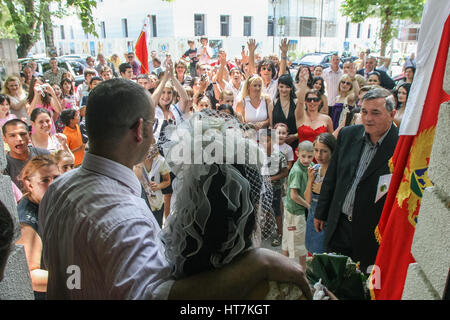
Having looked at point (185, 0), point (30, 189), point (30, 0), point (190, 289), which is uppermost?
point (185, 0)

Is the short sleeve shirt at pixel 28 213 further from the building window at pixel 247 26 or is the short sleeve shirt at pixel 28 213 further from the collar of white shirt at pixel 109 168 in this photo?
the building window at pixel 247 26

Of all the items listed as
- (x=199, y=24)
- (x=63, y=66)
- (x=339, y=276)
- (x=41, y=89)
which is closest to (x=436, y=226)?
(x=339, y=276)

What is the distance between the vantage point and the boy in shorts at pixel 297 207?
3.89m

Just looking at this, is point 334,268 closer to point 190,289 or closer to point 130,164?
point 190,289

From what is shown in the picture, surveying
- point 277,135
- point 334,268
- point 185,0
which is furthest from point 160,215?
point 185,0

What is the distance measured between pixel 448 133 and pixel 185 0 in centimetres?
2714

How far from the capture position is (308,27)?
33.4m

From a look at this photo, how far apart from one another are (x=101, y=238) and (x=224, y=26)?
97.5 feet

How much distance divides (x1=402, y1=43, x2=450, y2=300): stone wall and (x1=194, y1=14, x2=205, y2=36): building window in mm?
27505

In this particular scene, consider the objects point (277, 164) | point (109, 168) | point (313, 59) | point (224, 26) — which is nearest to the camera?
point (109, 168)

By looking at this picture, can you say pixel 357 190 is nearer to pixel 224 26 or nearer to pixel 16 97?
pixel 16 97

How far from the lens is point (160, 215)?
4.18m

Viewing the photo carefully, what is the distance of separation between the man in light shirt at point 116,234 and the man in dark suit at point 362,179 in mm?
1913

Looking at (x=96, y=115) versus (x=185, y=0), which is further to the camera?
(x=185, y=0)
